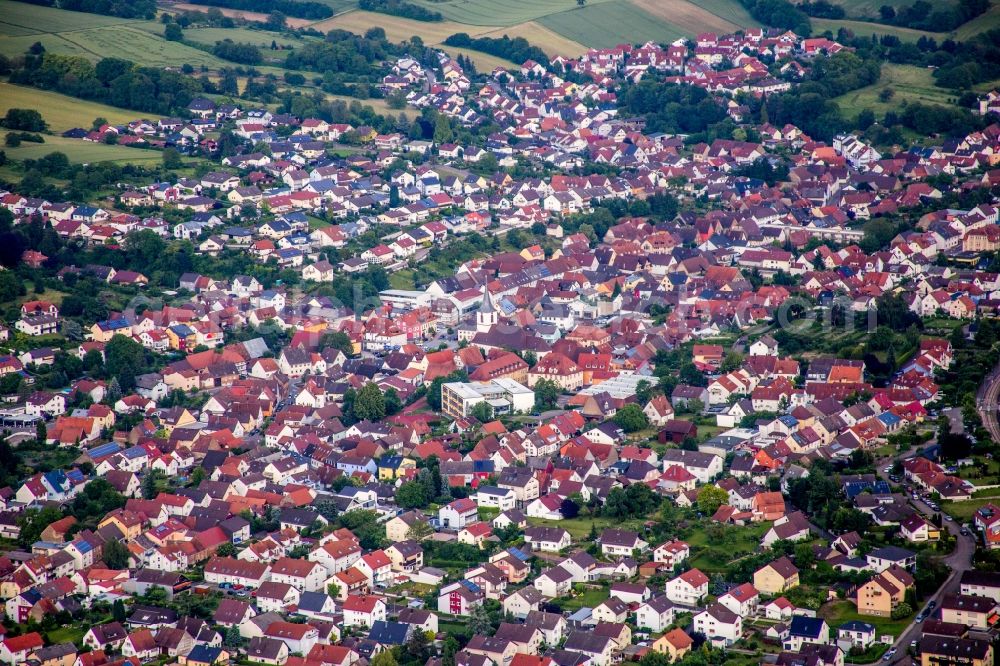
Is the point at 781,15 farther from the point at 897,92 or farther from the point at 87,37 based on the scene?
the point at 87,37

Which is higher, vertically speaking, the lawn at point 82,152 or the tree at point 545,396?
the tree at point 545,396

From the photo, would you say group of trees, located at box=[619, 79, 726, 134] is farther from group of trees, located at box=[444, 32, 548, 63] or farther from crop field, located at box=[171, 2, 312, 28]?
crop field, located at box=[171, 2, 312, 28]

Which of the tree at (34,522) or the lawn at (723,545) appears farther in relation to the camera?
the tree at (34,522)

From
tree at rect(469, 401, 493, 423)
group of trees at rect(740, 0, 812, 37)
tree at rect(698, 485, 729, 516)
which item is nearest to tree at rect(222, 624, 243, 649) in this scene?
tree at rect(698, 485, 729, 516)

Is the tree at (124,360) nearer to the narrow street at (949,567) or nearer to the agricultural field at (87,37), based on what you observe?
the narrow street at (949,567)

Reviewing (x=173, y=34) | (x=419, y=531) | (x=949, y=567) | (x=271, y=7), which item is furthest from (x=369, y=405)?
(x=271, y=7)

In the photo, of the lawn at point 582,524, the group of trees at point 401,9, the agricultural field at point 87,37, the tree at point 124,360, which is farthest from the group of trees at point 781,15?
the lawn at point 582,524
